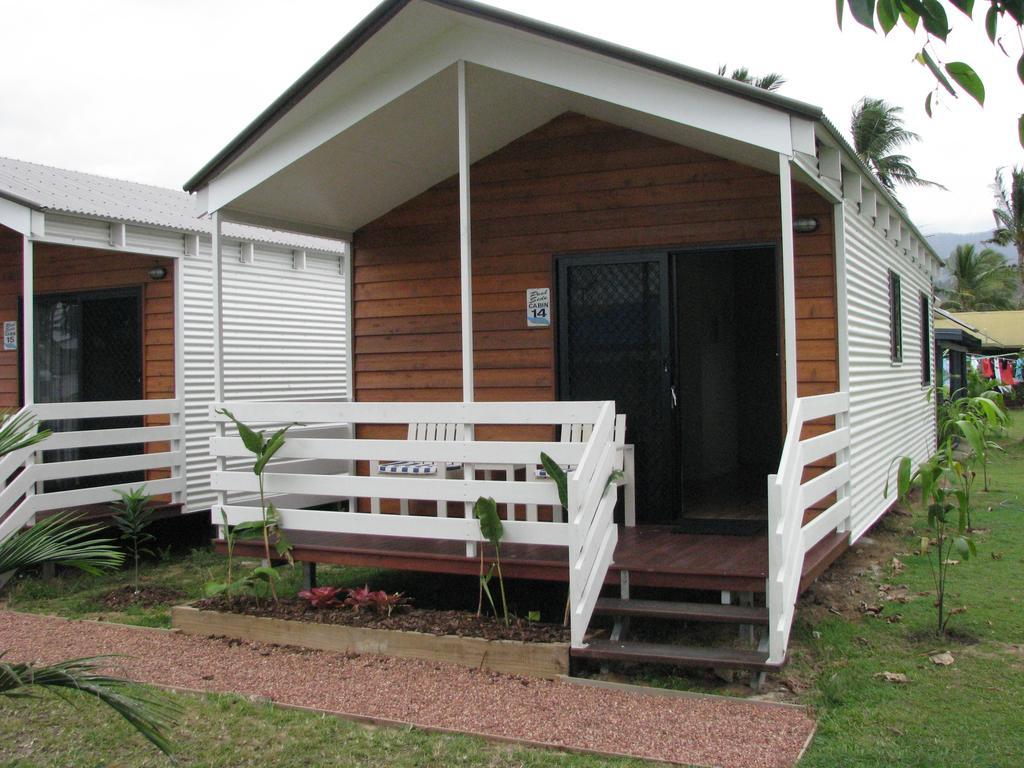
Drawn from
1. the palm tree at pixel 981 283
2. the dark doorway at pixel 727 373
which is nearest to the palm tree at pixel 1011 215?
the palm tree at pixel 981 283

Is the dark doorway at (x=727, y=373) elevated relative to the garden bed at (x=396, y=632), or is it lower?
elevated

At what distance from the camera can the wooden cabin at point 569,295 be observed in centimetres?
525

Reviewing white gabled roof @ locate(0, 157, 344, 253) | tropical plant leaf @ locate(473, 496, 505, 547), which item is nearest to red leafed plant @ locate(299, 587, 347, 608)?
tropical plant leaf @ locate(473, 496, 505, 547)

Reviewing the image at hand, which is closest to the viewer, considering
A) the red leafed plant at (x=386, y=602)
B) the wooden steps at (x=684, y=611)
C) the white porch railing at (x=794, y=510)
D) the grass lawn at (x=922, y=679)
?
the grass lawn at (x=922, y=679)

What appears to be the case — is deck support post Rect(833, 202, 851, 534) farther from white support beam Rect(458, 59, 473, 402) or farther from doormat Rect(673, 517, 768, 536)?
white support beam Rect(458, 59, 473, 402)

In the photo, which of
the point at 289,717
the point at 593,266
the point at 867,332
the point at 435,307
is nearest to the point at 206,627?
the point at 289,717

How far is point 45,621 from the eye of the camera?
20.7 ft

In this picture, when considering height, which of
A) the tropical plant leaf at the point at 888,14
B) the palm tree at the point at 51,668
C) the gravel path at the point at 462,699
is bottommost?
the gravel path at the point at 462,699

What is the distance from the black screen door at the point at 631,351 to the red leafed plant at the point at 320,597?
7.44ft

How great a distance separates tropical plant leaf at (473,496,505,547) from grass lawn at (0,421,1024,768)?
3.85 feet

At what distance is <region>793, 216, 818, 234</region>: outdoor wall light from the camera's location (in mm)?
6426

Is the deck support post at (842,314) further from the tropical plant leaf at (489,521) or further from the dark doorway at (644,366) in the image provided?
the tropical plant leaf at (489,521)

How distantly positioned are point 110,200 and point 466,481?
17.7ft

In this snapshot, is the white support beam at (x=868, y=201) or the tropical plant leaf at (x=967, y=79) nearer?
the tropical plant leaf at (x=967, y=79)
